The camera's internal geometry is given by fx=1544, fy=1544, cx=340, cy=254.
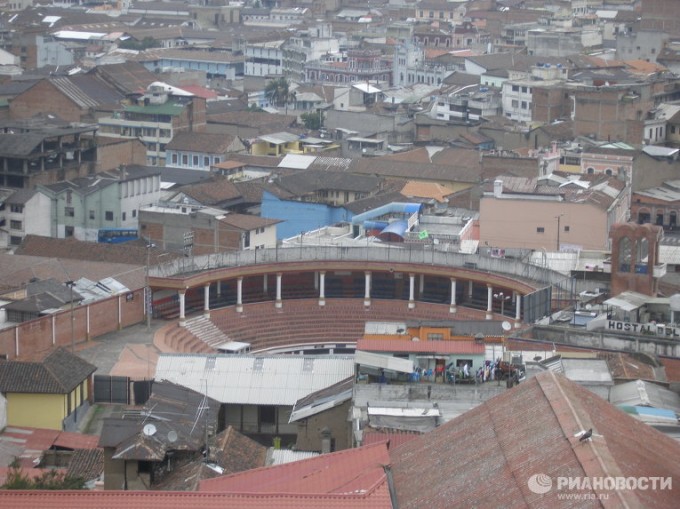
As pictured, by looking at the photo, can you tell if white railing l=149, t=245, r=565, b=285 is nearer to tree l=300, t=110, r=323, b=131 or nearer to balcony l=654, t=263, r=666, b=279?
balcony l=654, t=263, r=666, b=279

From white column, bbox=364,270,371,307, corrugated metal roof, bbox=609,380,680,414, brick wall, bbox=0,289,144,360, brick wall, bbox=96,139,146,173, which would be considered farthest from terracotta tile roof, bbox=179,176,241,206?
corrugated metal roof, bbox=609,380,680,414

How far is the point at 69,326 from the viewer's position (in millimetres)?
38125

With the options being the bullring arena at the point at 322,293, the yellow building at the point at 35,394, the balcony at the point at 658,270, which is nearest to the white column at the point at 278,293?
the bullring arena at the point at 322,293

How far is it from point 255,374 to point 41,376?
4773 mm

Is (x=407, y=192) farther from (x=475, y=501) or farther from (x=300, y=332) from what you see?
(x=475, y=501)

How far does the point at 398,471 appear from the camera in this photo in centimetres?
2350

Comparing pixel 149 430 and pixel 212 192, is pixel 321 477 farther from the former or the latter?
pixel 212 192

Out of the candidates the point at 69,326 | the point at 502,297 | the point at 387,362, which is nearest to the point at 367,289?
the point at 502,297

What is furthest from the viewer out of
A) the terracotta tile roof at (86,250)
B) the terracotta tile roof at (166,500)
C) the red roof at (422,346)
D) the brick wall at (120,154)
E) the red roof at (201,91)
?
the red roof at (201,91)

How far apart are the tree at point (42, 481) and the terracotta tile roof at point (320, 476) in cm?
244

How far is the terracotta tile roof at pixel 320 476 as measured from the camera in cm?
2234

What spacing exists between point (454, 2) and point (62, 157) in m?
71.8

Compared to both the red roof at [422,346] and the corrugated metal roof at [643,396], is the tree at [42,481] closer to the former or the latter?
the red roof at [422,346]

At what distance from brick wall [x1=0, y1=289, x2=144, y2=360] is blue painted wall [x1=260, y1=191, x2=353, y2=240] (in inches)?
554
